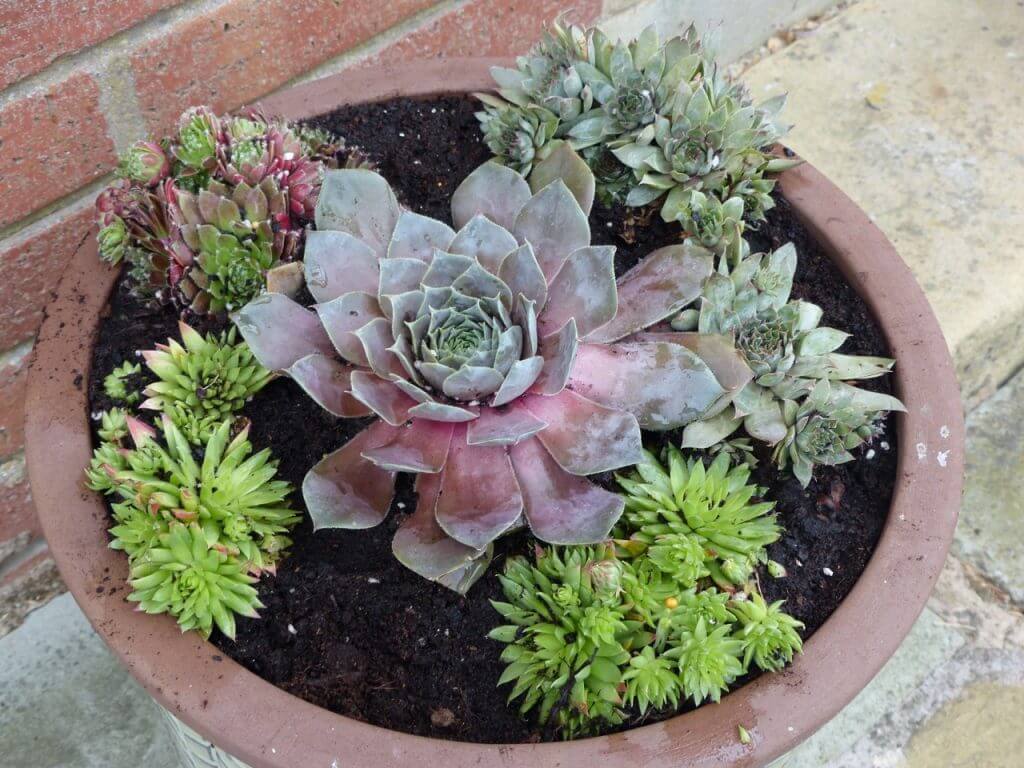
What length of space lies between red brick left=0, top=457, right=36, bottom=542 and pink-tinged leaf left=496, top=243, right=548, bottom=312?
1.21 meters

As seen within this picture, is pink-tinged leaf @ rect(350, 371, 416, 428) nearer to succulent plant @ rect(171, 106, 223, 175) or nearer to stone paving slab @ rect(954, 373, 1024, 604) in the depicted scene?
succulent plant @ rect(171, 106, 223, 175)

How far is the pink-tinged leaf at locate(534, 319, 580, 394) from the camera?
1.01 metres

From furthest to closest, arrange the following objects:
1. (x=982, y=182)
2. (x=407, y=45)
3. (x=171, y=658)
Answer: (x=982, y=182), (x=407, y=45), (x=171, y=658)

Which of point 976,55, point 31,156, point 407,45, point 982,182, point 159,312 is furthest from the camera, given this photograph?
point 976,55

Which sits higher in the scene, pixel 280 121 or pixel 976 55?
pixel 280 121

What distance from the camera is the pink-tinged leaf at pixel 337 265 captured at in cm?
112

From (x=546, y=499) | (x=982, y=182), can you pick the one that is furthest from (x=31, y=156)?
Answer: (x=982, y=182)

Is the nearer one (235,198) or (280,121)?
(235,198)

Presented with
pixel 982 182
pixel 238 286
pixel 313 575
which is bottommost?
pixel 982 182

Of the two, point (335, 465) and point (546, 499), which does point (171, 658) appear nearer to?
point (335, 465)

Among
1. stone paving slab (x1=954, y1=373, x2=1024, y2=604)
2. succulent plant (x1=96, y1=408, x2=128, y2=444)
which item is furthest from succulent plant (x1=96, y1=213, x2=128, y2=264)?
stone paving slab (x1=954, y1=373, x2=1024, y2=604)

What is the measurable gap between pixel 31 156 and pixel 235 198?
52cm

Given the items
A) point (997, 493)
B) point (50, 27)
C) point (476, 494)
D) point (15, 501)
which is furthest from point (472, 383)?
point (997, 493)

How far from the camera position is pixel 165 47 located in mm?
1551
